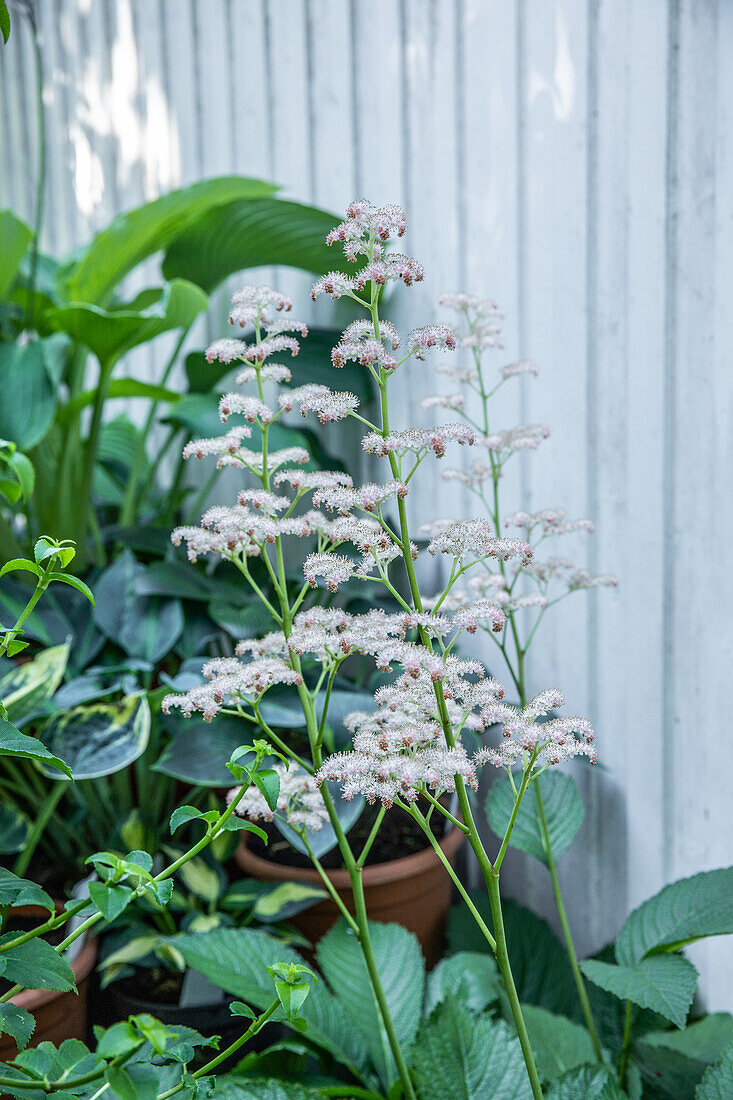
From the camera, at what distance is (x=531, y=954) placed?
3.73 ft

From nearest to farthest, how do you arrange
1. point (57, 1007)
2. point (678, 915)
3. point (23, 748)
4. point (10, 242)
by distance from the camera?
point (23, 748), point (678, 915), point (57, 1007), point (10, 242)

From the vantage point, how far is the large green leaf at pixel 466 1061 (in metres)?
0.76

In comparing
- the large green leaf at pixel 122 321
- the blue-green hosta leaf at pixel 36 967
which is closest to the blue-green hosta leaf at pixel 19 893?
the blue-green hosta leaf at pixel 36 967

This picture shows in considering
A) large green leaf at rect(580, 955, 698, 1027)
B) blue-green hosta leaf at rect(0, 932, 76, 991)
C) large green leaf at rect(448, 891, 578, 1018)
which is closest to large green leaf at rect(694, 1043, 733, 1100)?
large green leaf at rect(580, 955, 698, 1027)

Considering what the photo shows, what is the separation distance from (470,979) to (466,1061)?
291 millimetres

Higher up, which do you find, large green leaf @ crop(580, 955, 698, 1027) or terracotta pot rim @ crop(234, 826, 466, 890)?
large green leaf @ crop(580, 955, 698, 1027)

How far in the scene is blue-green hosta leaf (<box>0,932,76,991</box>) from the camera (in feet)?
1.63

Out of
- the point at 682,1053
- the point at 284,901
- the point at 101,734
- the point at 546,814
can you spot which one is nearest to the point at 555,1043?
the point at 682,1053

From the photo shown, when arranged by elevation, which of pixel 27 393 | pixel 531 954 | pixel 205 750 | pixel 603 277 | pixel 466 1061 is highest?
pixel 603 277

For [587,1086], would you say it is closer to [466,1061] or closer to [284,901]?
[466,1061]

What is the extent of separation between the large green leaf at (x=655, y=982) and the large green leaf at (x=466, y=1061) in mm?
106

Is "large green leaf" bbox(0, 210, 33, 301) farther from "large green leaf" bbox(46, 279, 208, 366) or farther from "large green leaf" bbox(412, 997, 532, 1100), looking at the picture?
"large green leaf" bbox(412, 997, 532, 1100)

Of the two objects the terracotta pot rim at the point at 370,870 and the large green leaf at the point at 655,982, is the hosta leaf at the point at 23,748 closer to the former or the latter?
the large green leaf at the point at 655,982

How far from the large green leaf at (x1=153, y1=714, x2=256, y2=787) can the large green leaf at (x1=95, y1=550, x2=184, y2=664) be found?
20cm
